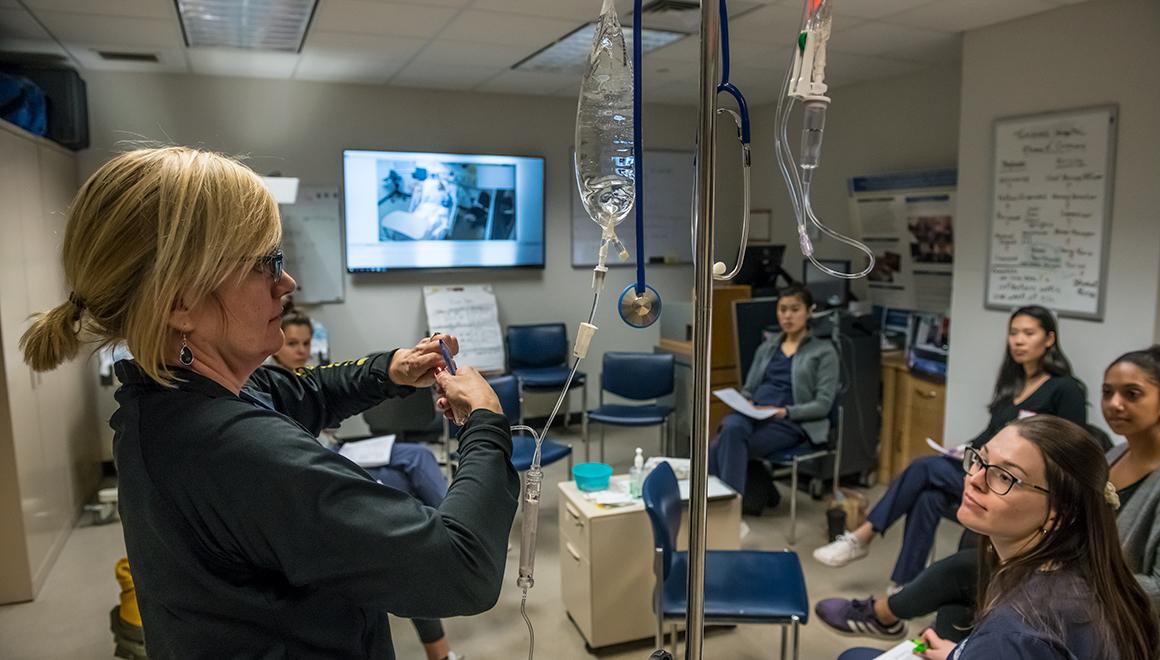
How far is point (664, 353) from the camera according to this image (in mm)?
4715

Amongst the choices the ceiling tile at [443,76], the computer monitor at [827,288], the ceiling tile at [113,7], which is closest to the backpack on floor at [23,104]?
the ceiling tile at [113,7]

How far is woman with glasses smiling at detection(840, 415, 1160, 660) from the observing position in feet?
4.11

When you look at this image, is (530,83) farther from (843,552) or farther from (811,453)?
(843,552)

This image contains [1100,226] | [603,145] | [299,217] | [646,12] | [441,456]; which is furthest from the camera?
[299,217]

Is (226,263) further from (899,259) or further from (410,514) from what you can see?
(899,259)

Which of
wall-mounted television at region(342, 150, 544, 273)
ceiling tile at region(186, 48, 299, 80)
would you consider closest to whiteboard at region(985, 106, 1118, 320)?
wall-mounted television at region(342, 150, 544, 273)

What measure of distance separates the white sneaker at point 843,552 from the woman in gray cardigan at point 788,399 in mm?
525

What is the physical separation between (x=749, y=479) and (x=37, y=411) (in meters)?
3.47

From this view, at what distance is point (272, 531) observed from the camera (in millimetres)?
787

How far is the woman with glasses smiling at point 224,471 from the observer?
31.0 inches

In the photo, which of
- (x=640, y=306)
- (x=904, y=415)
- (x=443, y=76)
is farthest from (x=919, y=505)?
(x=443, y=76)

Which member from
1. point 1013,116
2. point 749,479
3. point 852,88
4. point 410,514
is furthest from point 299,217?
point 410,514

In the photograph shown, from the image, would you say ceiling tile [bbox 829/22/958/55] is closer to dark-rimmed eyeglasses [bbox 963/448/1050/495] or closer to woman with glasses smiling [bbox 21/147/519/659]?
dark-rimmed eyeglasses [bbox 963/448/1050/495]

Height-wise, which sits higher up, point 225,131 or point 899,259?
point 225,131
